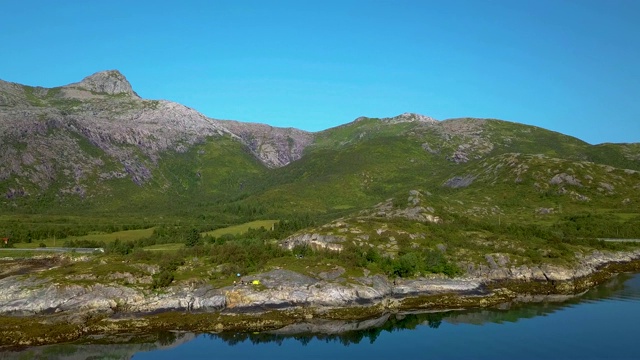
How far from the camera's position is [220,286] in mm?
101875

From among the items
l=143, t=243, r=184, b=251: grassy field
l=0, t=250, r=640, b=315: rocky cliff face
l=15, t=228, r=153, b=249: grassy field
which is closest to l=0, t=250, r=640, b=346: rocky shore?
l=0, t=250, r=640, b=315: rocky cliff face

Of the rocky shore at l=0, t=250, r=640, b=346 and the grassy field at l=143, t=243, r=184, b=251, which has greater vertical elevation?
the grassy field at l=143, t=243, r=184, b=251

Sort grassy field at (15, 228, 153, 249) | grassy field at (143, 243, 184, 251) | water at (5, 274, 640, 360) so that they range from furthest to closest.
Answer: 1. grassy field at (15, 228, 153, 249)
2. grassy field at (143, 243, 184, 251)
3. water at (5, 274, 640, 360)

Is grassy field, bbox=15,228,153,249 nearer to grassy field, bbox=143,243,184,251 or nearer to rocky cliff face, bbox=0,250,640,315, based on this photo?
grassy field, bbox=143,243,184,251

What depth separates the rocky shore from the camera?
A: 8681cm

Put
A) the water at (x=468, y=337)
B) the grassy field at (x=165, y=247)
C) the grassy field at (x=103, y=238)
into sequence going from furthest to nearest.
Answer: the grassy field at (x=103, y=238), the grassy field at (x=165, y=247), the water at (x=468, y=337)

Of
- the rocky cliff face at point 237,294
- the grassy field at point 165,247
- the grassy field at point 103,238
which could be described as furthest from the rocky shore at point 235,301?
the grassy field at point 103,238

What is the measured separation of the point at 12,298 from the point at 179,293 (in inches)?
1229

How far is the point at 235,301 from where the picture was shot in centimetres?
9706

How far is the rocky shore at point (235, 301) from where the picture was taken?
285ft

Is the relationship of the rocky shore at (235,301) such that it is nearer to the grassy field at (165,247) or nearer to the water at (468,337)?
the water at (468,337)

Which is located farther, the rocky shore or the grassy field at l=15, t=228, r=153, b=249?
the grassy field at l=15, t=228, r=153, b=249

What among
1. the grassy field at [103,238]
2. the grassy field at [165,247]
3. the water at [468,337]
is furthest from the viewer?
the grassy field at [103,238]

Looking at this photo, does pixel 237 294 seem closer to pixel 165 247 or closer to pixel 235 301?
pixel 235 301
